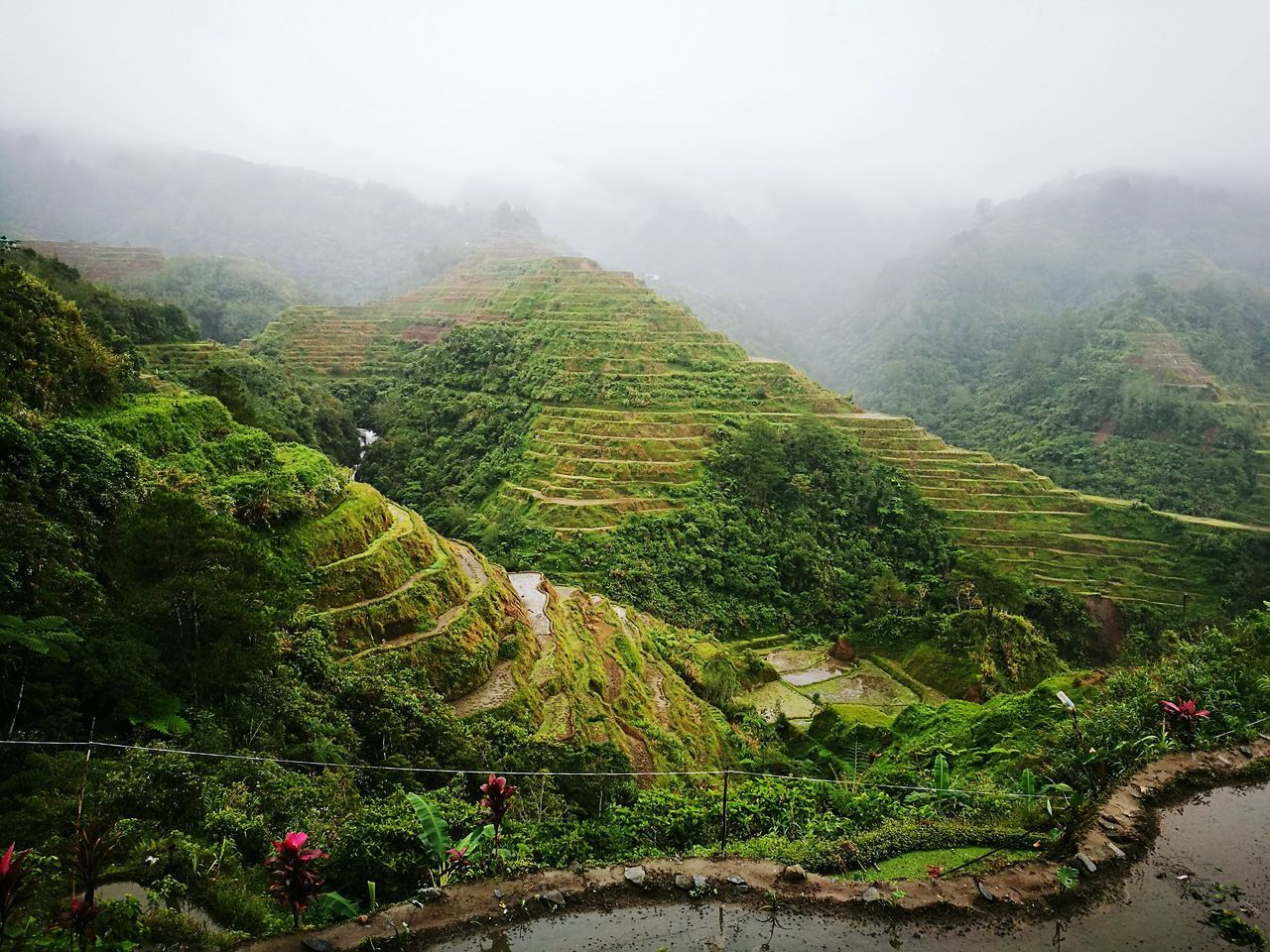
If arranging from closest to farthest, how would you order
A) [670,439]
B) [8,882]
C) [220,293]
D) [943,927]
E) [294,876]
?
[8,882], [294,876], [943,927], [670,439], [220,293]

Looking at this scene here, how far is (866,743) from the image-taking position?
16344 mm

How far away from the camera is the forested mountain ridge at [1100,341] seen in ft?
177

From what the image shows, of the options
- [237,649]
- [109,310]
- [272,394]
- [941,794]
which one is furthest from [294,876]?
[272,394]

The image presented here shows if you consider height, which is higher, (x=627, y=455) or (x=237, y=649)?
(x=237, y=649)

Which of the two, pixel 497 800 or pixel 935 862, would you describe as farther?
pixel 935 862

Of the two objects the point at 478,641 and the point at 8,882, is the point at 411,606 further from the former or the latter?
the point at 8,882

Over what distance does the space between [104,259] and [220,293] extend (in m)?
10.4

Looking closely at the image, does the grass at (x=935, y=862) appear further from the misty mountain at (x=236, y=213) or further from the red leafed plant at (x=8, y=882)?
the misty mountain at (x=236, y=213)

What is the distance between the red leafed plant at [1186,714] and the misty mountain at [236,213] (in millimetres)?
102175

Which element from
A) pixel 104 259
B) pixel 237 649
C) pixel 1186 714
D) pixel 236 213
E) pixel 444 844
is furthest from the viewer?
pixel 236 213

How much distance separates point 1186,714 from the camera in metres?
8.10

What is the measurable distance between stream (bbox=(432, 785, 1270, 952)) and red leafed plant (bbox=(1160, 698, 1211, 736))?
2.25m

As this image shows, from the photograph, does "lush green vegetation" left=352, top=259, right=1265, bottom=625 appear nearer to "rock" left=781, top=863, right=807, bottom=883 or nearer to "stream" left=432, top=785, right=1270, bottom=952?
"rock" left=781, top=863, right=807, bottom=883

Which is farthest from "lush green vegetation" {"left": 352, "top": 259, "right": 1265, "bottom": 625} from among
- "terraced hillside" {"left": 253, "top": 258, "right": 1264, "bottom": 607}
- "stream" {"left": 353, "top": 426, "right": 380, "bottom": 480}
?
"stream" {"left": 353, "top": 426, "right": 380, "bottom": 480}
